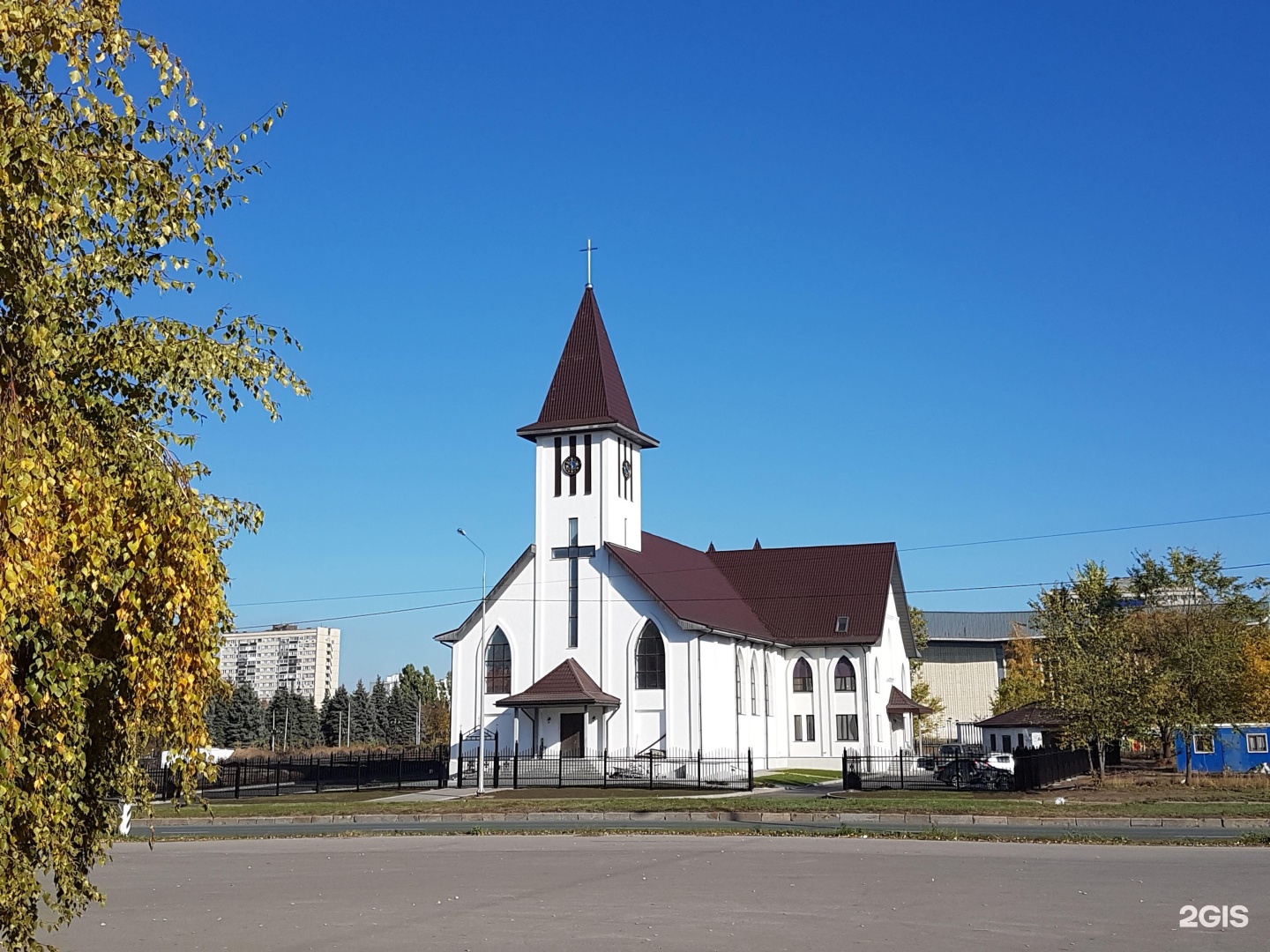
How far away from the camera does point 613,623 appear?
49.2 meters

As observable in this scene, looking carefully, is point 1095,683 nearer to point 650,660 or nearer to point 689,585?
point 650,660

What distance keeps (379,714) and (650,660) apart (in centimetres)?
7277

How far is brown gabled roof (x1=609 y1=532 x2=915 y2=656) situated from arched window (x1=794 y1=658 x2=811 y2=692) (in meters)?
1.28

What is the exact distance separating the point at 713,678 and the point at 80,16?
44.3 m

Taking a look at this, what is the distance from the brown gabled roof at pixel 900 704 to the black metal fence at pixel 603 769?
12.8 metres

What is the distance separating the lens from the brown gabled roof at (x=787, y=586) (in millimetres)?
53969

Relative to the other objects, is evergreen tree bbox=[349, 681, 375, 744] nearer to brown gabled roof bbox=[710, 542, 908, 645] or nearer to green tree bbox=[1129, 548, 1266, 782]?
brown gabled roof bbox=[710, 542, 908, 645]

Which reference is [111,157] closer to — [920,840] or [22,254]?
[22,254]

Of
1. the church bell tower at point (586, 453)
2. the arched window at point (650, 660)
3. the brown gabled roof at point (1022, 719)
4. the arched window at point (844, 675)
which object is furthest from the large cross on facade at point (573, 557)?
the brown gabled roof at point (1022, 719)

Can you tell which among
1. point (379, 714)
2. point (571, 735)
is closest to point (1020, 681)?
point (571, 735)

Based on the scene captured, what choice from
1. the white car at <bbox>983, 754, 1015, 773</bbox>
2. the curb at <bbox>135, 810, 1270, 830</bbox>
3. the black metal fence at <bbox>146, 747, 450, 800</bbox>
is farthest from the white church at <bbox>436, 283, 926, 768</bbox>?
the curb at <bbox>135, 810, 1270, 830</bbox>

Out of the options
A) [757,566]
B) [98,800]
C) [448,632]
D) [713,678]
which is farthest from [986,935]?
[757,566]

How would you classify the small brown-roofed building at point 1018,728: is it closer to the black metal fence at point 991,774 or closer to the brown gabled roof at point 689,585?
the brown gabled roof at point 689,585

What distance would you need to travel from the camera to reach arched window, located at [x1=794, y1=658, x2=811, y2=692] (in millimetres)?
57125
